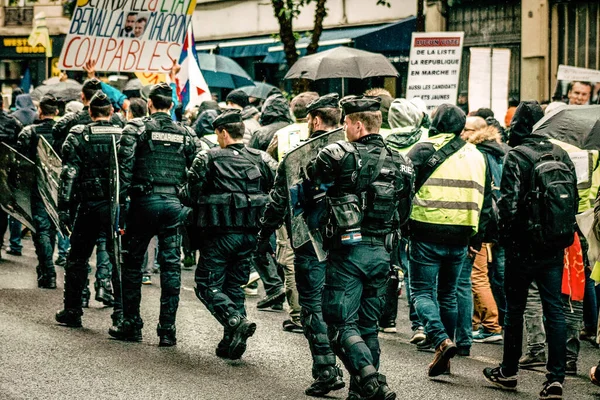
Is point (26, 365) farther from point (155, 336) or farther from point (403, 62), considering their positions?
point (403, 62)

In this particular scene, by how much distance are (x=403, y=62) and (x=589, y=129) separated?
14.6m

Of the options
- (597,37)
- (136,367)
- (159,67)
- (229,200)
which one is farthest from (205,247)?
(597,37)

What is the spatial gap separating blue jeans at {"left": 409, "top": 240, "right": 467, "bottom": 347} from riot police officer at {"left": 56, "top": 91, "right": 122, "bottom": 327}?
257 cm

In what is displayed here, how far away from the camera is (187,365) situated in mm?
8125

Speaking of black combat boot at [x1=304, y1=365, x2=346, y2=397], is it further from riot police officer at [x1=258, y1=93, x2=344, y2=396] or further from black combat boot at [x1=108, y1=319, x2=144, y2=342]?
black combat boot at [x1=108, y1=319, x2=144, y2=342]

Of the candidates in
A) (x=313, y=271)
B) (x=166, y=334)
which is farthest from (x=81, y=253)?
(x=313, y=271)

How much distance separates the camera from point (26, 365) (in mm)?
7805

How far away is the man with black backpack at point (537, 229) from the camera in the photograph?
7.27 m

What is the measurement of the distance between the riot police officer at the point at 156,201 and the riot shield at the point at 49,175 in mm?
1983

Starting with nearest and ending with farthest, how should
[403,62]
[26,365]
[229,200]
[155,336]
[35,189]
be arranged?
1. [26,365]
2. [229,200]
3. [155,336]
4. [35,189]
5. [403,62]

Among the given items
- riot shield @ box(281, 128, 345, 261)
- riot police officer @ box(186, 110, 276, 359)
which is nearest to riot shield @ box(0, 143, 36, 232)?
riot police officer @ box(186, 110, 276, 359)

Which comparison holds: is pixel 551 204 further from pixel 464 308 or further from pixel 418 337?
pixel 418 337

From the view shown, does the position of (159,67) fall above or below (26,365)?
above

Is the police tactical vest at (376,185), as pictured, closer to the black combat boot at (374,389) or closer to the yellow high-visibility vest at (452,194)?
the black combat boot at (374,389)
